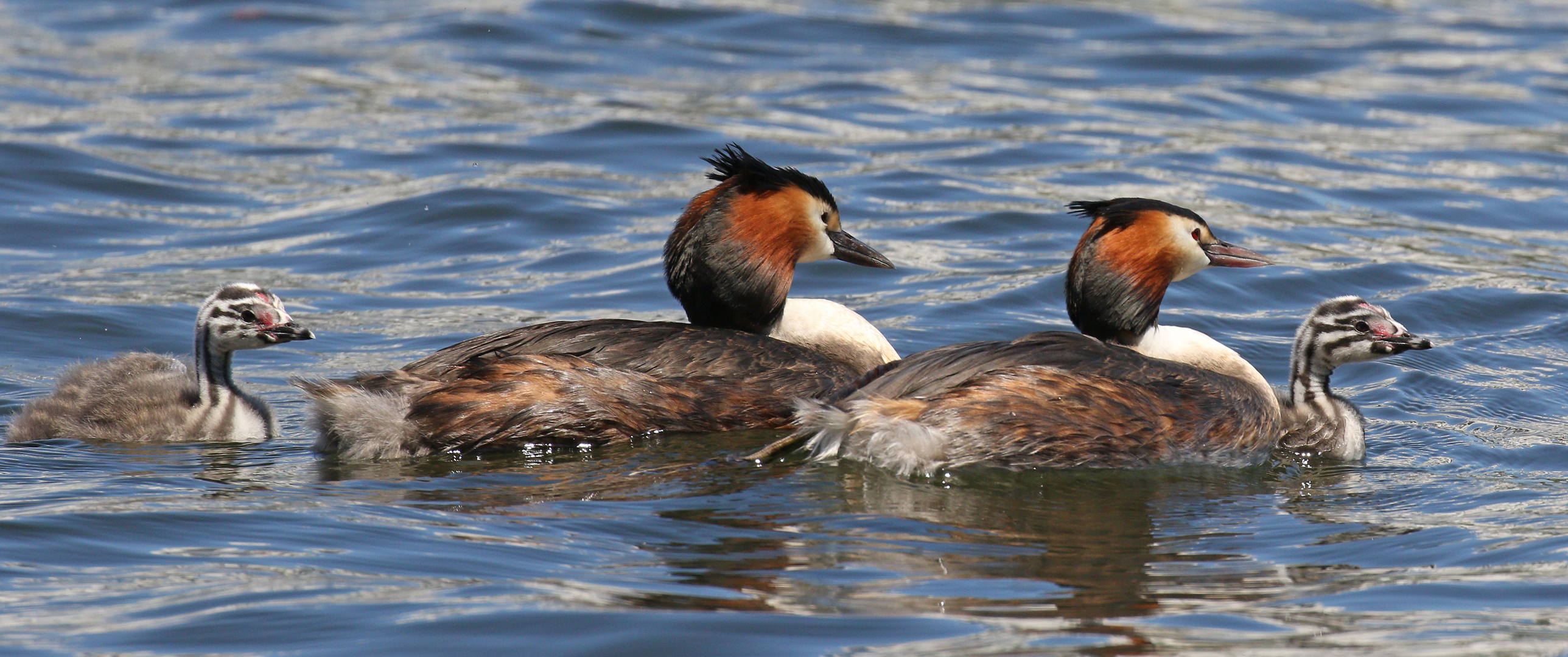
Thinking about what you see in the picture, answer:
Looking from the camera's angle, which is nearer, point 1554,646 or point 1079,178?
point 1554,646

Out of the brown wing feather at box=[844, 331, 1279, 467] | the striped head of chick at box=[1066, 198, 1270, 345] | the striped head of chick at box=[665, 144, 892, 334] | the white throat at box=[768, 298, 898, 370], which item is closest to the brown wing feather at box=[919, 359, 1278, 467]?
the brown wing feather at box=[844, 331, 1279, 467]

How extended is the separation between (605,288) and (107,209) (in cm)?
396

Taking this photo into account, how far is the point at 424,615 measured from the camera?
475cm

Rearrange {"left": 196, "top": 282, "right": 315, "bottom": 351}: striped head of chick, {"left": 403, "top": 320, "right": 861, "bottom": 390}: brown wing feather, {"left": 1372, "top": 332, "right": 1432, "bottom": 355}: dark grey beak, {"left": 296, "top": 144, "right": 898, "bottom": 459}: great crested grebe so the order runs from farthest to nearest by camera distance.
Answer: {"left": 1372, "top": 332, "right": 1432, "bottom": 355}: dark grey beak → {"left": 196, "top": 282, "right": 315, "bottom": 351}: striped head of chick → {"left": 403, "top": 320, "right": 861, "bottom": 390}: brown wing feather → {"left": 296, "top": 144, "right": 898, "bottom": 459}: great crested grebe

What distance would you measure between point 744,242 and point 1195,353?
73.4 inches

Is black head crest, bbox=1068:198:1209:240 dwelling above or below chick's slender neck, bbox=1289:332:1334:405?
above

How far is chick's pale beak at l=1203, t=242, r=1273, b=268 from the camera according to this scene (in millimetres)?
7176

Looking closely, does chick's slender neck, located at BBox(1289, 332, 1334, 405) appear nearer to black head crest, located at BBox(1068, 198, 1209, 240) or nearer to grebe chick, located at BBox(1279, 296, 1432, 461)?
grebe chick, located at BBox(1279, 296, 1432, 461)

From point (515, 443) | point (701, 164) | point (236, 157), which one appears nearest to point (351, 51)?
point (236, 157)

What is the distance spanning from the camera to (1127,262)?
6.88m

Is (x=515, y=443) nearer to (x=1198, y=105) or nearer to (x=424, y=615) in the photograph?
(x=424, y=615)

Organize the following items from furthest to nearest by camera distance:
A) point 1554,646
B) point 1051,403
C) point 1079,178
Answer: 1. point 1079,178
2. point 1051,403
3. point 1554,646

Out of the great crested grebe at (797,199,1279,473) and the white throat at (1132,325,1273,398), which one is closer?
the great crested grebe at (797,199,1279,473)

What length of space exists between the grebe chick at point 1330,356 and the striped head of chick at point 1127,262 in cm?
53
